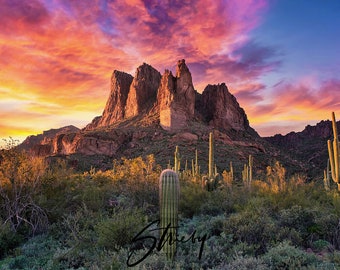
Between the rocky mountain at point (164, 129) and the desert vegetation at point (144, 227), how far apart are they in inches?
938

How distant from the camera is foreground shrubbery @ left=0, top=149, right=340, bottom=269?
600 centimetres

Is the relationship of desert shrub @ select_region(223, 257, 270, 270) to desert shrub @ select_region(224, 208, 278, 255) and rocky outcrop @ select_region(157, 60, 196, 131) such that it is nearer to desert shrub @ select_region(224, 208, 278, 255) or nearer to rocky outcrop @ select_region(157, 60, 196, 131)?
desert shrub @ select_region(224, 208, 278, 255)

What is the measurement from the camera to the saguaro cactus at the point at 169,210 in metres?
6.22

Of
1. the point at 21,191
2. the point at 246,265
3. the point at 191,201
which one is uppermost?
the point at 21,191

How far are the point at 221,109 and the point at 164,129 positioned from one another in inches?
1471

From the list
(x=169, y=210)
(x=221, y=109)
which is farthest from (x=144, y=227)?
(x=221, y=109)

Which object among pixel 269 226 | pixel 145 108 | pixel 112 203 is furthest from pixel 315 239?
pixel 145 108

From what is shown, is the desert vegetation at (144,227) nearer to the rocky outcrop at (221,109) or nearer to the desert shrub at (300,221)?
the desert shrub at (300,221)

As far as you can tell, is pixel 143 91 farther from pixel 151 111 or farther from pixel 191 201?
pixel 191 201

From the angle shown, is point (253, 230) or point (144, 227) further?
point (144, 227)

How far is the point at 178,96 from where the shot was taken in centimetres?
9569

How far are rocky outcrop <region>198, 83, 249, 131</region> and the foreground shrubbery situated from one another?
9033 cm

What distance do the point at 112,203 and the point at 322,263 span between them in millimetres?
6499

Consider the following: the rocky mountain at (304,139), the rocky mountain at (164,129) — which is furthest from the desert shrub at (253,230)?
the rocky mountain at (304,139)
